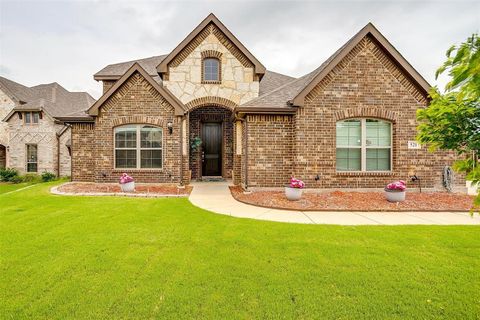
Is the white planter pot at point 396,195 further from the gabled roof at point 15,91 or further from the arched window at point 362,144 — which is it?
the gabled roof at point 15,91

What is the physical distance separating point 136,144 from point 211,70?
201 inches

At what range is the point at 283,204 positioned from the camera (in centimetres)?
727

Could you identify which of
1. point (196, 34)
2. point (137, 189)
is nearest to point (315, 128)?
point (196, 34)

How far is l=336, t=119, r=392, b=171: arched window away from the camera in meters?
9.27

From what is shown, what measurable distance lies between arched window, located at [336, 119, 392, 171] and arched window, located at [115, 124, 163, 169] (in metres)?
7.64

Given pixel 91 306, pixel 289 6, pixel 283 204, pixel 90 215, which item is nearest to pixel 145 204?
pixel 90 215

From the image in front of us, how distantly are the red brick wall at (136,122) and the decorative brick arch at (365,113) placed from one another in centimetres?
672

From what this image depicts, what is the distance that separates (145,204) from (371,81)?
30.4 ft

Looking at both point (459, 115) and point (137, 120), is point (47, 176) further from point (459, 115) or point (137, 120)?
point (459, 115)

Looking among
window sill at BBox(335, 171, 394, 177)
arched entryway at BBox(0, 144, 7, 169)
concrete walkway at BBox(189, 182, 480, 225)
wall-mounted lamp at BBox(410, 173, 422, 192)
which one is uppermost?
arched entryway at BBox(0, 144, 7, 169)

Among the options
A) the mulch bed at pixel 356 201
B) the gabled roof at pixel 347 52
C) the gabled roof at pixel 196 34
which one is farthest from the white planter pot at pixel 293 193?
the gabled roof at pixel 196 34

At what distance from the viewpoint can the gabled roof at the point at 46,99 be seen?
60.5 feet

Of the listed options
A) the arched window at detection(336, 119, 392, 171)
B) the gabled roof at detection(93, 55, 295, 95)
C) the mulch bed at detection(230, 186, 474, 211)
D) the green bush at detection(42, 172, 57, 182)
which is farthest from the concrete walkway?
the green bush at detection(42, 172, 57, 182)

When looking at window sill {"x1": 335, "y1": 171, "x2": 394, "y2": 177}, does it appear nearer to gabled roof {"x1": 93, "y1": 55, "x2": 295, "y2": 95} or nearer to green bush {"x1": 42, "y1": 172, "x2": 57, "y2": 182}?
gabled roof {"x1": 93, "y1": 55, "x2": 295, "y2": 95}
